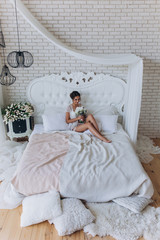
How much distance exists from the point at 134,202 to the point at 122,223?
0.28 m

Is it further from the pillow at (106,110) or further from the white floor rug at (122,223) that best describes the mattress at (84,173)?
the pillow at (106,110)

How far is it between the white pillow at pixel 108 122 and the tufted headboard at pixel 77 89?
257 millimetres

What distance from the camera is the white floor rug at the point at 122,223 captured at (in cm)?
188

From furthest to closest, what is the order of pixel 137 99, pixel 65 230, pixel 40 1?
pixel 40 1
pixel 137 99
pixel 65 230

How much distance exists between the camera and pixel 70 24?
3.42 metres

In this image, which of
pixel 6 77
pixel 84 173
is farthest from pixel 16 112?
pixel 84 173

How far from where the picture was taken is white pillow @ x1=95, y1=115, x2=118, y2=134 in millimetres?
3396

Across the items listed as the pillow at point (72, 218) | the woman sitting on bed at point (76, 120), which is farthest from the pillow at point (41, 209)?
the woman sitting on bed at point (76, 120)

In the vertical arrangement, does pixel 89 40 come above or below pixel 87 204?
above

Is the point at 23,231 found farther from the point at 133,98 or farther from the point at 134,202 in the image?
the point at 133,98

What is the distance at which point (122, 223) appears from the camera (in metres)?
1.97

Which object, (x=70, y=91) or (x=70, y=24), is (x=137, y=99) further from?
(x=70, y=24)

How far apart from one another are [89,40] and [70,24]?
0.43m

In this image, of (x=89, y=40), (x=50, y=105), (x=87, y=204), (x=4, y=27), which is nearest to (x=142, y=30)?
(x=89, y=40)
